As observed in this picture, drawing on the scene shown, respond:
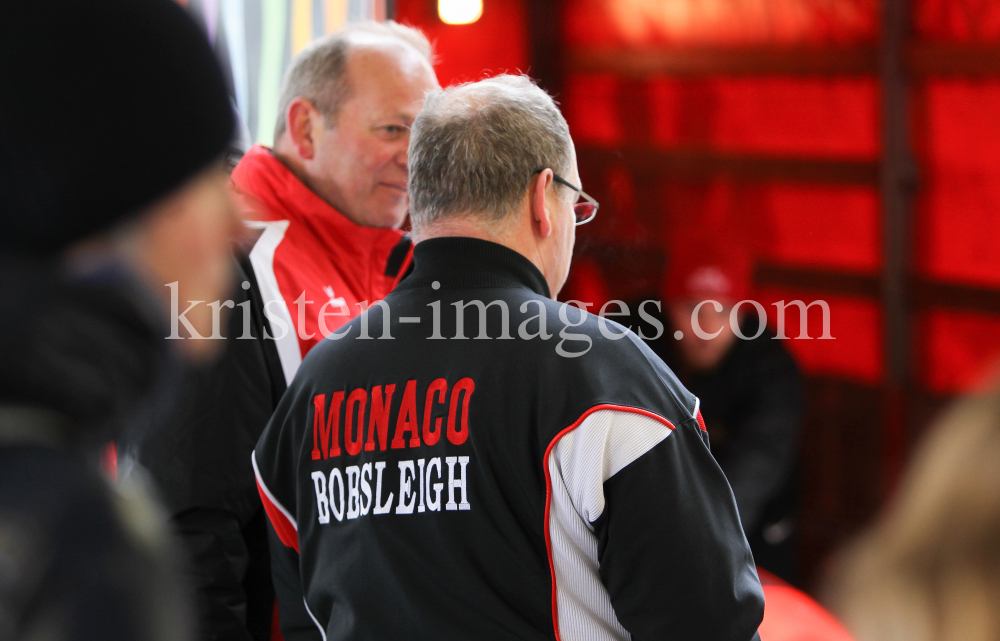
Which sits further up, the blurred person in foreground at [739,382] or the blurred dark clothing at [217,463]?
the blurred dark clothing at [217,463]

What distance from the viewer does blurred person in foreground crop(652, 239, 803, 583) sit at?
8.38 ft

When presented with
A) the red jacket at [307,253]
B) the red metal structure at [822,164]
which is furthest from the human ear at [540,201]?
the red metal structure at [822,164]

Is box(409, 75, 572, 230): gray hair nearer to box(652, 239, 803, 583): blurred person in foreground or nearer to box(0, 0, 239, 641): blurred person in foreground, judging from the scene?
box(0, 0, 239, 641): blurred person in foreground

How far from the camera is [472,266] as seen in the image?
1.12m

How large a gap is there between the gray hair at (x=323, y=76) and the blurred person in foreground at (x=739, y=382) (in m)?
1.22

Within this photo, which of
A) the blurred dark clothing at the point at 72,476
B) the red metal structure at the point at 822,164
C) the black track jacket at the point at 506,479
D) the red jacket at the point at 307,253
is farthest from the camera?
the red metal structure at the point at 822,164

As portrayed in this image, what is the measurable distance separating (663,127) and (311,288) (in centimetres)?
261

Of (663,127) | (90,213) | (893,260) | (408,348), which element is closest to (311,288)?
(408,348)

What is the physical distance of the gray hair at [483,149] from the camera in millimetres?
1143

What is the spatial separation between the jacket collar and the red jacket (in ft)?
1.29

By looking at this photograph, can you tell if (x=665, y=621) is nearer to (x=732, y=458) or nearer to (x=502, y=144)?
(x=502, y=144)

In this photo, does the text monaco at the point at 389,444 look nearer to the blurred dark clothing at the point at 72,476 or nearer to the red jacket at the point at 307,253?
the red jacket at the point at 307,253

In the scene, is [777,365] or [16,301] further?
[777,365]

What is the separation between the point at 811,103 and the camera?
3420mm
